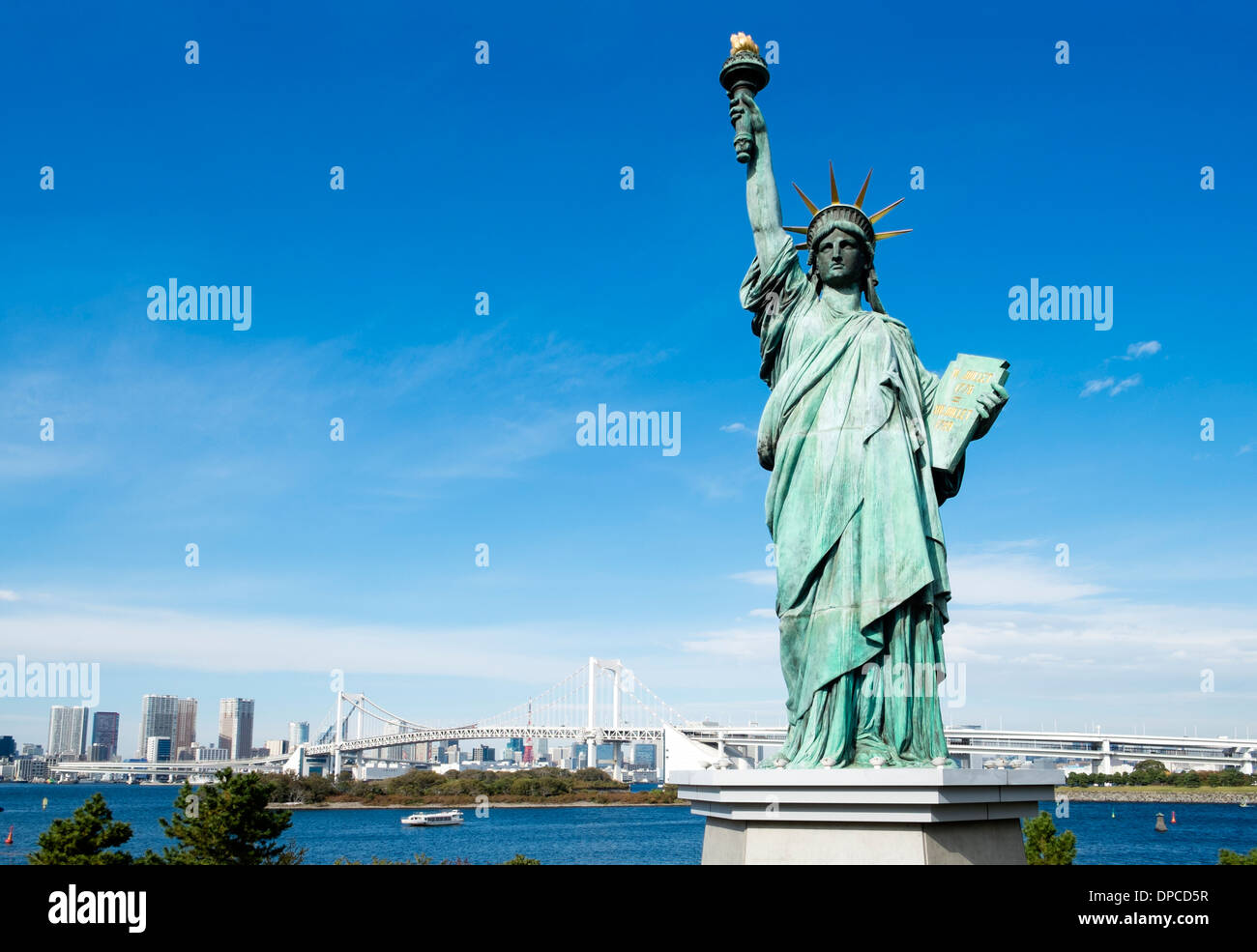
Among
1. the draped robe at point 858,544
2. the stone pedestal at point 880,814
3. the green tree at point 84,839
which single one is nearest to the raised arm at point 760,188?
the draped robe at point 858,544

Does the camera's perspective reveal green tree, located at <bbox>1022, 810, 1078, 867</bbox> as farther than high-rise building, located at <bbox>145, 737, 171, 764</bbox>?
No

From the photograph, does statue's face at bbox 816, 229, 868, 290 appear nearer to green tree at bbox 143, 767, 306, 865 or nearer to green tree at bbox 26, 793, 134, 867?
green tree at bbox 26, 793, 134, 867

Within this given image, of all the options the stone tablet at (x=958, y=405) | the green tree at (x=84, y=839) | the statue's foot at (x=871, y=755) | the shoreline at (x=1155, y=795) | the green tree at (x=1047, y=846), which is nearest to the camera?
the statue's foot at (x=871, y=755)

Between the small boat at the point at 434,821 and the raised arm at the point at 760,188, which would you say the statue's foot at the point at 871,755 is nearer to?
the raised arm at the point at 760,188

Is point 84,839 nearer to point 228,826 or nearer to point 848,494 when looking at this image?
point 228,826

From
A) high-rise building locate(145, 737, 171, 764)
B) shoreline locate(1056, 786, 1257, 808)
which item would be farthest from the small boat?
high-rise building locate(145, 737, 171, 764)

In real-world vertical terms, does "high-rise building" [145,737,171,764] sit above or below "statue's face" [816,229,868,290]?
below
